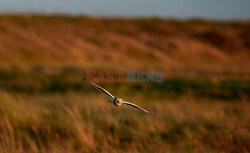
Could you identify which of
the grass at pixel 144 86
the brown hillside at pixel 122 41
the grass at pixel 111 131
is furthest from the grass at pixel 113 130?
the brown hillside at pixel 122 41

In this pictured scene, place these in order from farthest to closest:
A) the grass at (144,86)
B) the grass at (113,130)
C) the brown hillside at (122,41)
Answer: the brown hillside at (122,41) → the grass at (144,86) → the grass at (113,130)

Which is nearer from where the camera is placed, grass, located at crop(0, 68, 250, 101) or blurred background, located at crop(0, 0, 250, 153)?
blurred background, located at crop(0, 0, 250, 153)

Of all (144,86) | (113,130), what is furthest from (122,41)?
(113,130)

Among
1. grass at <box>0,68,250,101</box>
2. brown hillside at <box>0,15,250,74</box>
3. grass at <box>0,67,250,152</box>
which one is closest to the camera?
grass at <box>0,67,250,152</box>

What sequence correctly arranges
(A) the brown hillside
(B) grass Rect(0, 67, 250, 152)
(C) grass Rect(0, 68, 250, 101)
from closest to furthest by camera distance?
(B) grass Rect(0, 67, 250, 152) → (C) grass Rect(0, 68, 250, 101) → (A) the brown hillside

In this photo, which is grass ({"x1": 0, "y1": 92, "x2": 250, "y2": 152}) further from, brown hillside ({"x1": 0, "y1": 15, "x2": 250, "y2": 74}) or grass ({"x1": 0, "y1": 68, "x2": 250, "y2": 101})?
brown hillside ({"x1": 0, "y1": 15, "x2": 250, "y2": 74})

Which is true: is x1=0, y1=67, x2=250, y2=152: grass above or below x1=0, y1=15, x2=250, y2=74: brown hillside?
below

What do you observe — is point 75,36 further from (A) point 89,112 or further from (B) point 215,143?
(B) point 215,143

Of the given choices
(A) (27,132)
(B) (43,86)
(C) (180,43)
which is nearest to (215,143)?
(A) (27,132)

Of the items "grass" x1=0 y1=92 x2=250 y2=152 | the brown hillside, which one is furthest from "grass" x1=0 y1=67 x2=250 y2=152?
the brown hillside

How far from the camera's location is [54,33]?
81.8ft

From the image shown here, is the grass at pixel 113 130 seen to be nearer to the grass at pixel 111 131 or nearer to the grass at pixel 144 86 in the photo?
the grass at pixel 111 131

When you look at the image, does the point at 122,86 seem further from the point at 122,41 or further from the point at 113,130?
the point at 122,41

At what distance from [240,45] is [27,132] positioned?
869 inches
